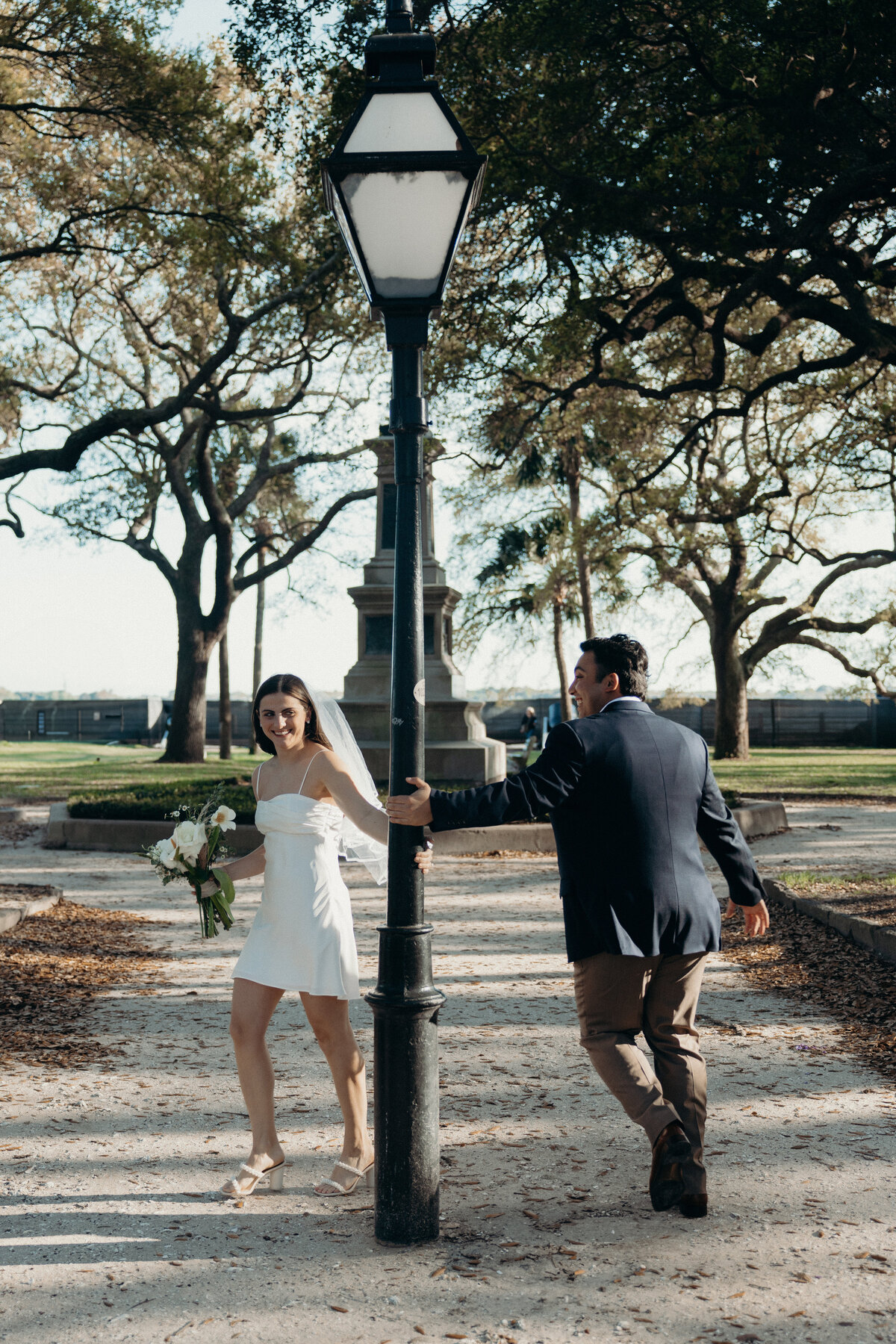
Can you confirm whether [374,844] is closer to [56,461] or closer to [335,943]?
[335,943]

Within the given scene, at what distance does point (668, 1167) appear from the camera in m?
3.62

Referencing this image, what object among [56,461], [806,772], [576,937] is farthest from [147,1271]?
[806,772]

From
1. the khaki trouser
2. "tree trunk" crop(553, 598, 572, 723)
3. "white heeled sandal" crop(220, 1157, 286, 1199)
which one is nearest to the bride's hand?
the khaki trouser

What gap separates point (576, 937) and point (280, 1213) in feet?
4.41

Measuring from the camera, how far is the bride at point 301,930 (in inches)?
159

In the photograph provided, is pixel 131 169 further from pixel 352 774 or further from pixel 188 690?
pixel 352 774

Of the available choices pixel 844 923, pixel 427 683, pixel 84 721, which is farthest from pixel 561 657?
pixel 844 923

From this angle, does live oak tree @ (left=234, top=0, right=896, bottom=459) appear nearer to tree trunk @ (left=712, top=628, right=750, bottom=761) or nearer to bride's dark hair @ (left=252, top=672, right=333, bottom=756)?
bride's dark hair @ (left=252, top=672, right=333, bottom=756)

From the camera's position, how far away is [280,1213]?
3.84 m

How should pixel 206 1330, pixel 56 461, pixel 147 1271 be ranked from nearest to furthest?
pixel 206 1330, pixel 147 1271, pixel 56 461

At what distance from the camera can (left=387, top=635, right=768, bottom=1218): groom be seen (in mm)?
3703

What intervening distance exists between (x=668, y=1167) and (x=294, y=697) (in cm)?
206

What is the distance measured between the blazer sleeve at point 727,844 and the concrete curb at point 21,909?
6453 mm

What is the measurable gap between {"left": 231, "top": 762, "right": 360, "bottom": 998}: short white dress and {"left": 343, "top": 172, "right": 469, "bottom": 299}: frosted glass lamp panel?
1.88m
